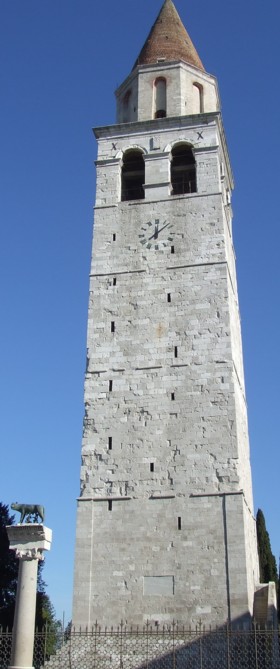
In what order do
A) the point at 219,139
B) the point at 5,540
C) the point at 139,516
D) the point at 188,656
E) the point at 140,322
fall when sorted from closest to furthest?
the point at 188,656
the point at 139,516
the point at 140,322
the point at 219,139
the point at 5,540

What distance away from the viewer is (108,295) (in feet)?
67.3

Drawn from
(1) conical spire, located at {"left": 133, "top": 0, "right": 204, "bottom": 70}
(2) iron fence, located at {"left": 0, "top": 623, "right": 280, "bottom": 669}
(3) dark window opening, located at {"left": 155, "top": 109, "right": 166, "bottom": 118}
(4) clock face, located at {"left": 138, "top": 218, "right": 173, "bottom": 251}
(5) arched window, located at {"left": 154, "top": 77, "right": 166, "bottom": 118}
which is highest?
(1) conical spire, located at {"left": 133, "top": 0, "right": 204, "bottom": 70}

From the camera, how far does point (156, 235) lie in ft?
69.2

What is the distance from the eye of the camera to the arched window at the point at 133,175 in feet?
76.4

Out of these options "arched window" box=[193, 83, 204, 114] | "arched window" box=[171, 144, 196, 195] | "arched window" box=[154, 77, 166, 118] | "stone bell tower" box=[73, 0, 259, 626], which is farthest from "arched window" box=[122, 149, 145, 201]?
"arched window" box=[193, 83, 204, 114]

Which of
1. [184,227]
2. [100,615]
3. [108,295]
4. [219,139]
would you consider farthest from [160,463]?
[219,139]

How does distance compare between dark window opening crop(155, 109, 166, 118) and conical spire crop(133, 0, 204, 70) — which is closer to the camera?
dark window opening crop(155, 109, 166, 118)

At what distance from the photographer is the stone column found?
11.0 m

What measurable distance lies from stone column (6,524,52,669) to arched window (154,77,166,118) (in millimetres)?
16647

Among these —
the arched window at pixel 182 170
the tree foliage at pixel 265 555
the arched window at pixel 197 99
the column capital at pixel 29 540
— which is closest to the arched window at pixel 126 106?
the arched window at pixel 197 99

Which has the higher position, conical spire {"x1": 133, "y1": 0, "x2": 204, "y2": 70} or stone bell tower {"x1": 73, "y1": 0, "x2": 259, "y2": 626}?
conical spire {"x1": 133, "y1": 0, "x2": 204, "y2": 70}

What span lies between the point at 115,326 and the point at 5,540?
11575 mm

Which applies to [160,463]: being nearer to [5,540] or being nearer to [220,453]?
[220,453]

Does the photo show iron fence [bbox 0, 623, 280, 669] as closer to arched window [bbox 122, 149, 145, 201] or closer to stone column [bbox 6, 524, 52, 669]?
stone column [bbox 6, 524, 52, 669]
